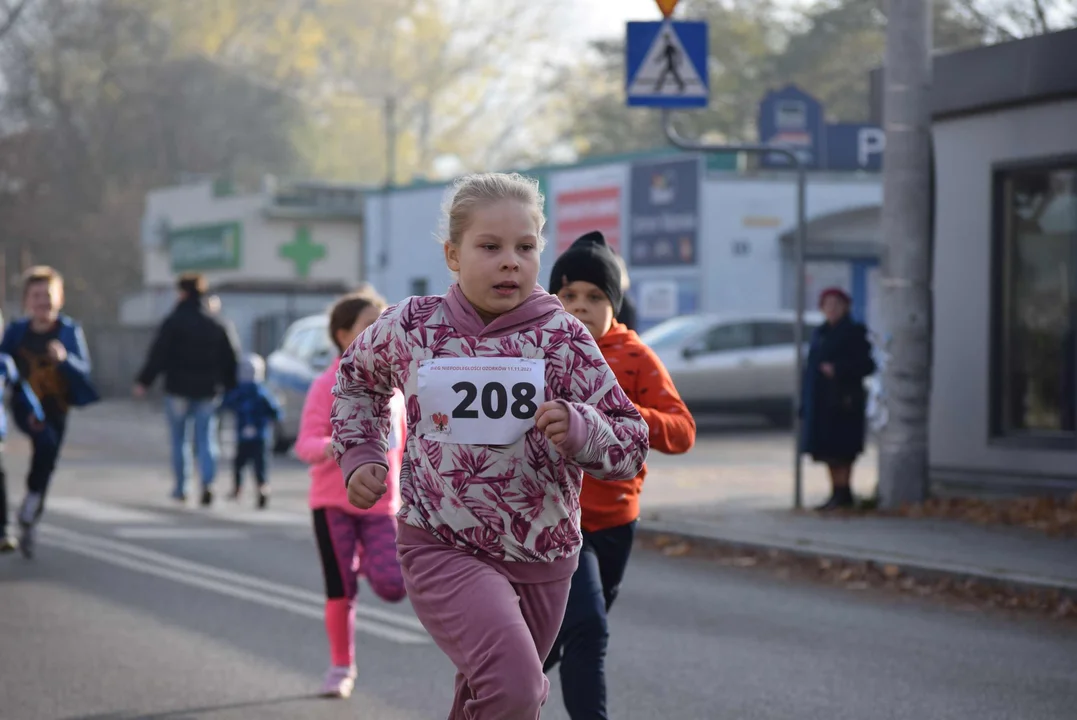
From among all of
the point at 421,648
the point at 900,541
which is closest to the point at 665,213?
the point at 900,541

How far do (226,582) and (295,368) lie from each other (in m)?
10.4

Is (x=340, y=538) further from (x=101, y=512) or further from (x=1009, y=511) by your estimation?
(x=101, y=512)

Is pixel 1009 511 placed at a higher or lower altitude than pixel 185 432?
lower

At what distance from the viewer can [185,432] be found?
1581cm

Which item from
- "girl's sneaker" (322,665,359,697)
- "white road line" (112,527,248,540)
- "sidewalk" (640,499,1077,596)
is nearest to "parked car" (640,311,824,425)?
"sidewalk" (640,499,1077,596)

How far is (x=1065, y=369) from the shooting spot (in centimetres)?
1387

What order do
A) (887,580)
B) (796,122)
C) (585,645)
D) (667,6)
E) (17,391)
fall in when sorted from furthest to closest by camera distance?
(796,122) → (667,6) → (17,391) → (887,580) → (585,645)

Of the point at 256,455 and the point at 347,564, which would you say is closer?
the point at 347,564

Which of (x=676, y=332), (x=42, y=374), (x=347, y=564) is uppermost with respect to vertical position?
(x=676, y=332)

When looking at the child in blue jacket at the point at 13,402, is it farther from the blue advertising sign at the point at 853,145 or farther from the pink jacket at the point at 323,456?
the blue advertising sign at the point at 853,145

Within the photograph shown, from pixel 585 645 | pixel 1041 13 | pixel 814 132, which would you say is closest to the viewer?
pixel 585 645

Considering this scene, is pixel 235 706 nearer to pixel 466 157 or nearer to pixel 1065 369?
pixel 1065 369

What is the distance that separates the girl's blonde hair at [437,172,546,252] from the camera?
4395 millimetres

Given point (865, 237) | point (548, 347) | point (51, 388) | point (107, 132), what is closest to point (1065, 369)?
point (51, 388)
